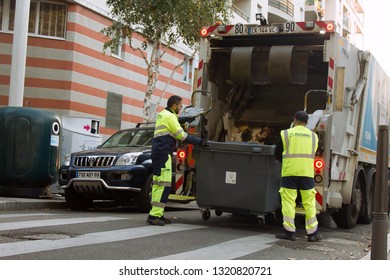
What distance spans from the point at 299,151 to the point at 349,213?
2.56 m

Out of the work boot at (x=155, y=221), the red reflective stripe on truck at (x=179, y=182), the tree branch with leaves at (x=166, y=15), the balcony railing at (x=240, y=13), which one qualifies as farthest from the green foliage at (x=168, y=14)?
the balcony railing at (x=240, y=13)

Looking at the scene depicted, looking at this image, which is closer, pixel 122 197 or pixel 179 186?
pixel 179 186

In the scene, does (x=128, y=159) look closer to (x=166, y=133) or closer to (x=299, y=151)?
(x=166, y=133)

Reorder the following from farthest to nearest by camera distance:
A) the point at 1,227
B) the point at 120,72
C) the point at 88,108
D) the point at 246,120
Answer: the point at 120,72 < the point at 88,108 < the point at 246,120 < the point at 1,227

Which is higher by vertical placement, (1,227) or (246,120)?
(246,120)

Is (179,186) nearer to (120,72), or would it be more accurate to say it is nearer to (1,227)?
(1,227)

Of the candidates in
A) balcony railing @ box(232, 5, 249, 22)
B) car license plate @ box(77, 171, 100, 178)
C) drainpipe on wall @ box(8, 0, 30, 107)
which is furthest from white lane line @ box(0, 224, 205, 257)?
balcony railing @ box(232, 5, 249, 22)

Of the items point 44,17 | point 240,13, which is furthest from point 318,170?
point 240,13

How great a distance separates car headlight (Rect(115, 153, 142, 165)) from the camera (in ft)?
29.0

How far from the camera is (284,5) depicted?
3319 centimetres
